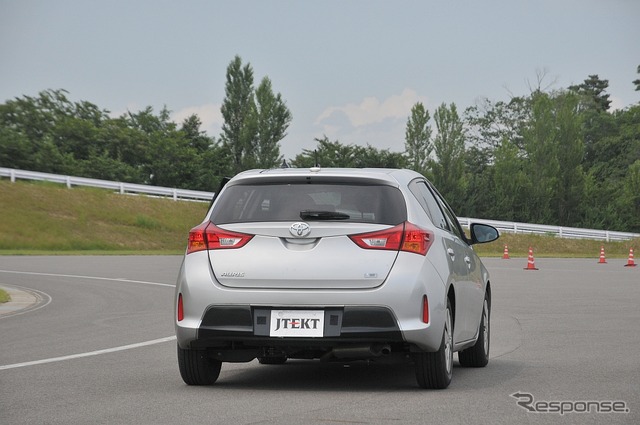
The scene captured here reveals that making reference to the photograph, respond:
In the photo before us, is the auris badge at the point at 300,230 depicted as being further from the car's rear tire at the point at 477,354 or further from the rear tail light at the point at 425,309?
the car's rear tire at the point at 477,354

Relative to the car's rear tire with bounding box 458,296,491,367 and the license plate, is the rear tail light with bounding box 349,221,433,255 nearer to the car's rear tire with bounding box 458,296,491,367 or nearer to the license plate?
the license plate

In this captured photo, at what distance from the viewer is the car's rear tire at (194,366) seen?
356 inches

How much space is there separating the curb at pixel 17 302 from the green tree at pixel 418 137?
7072 cm

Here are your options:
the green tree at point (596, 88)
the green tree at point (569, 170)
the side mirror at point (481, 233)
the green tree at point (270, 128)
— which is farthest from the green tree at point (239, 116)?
the side mirror at point (481, 233)

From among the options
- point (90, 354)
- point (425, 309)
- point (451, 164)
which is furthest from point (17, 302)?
point (451, 164)

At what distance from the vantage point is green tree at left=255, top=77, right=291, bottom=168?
89438 mm

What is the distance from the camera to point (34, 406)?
802 cm

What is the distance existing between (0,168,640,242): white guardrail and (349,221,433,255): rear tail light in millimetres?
52087

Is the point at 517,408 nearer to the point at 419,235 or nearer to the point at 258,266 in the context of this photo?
the point at 419,235

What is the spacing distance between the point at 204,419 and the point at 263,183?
7.55ft

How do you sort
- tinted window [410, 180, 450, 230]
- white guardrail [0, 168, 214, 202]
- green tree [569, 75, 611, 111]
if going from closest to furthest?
tinted window [410, 180, 450, 230] < white guardrail [0, 168, 214, 202] < green tree [569, 75, 611, 111]

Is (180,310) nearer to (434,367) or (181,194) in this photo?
(434,367)

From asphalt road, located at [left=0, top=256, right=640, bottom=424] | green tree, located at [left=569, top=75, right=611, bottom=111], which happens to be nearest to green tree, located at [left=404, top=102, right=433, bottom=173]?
green tree, located at [left=569, top=75, right=611, bottom=111]

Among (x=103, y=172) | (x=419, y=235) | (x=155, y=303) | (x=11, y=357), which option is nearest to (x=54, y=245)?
(x=103, y=172)
